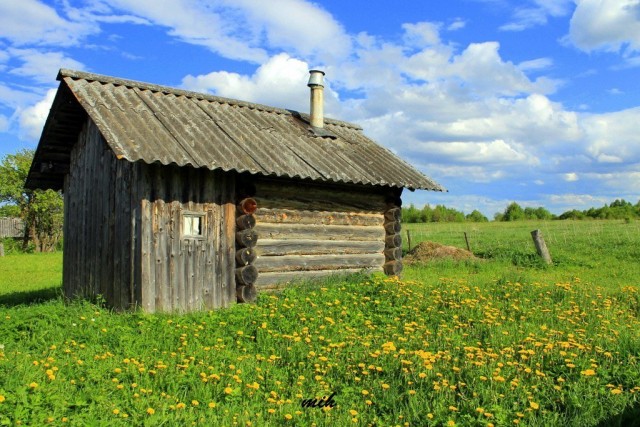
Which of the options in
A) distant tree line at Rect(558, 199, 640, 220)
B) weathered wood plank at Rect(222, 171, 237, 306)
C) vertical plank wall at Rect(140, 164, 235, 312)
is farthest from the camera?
distant tree line at Rect(558, 199, 640, 220)

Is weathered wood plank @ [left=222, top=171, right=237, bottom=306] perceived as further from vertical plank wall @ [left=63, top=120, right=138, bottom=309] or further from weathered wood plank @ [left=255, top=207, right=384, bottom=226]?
vertical plank wall @ [left=63, top=120, right=138, bottom=309]

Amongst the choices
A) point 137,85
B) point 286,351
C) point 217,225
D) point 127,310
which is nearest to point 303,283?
point 217,225

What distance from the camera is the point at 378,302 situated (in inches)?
402

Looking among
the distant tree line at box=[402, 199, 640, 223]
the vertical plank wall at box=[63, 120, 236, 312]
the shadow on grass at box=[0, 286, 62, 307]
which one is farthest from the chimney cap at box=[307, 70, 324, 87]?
the distant tree line at box=[402, 199, 640, 223]

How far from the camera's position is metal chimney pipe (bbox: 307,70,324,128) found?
48.8 feet

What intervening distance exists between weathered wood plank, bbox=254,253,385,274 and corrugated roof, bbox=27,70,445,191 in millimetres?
1788

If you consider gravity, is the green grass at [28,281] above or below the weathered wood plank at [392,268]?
below

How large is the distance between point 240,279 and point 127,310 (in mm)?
2103

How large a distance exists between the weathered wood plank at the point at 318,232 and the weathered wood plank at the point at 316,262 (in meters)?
0.42

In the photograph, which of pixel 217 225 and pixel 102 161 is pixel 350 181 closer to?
pixel 217 225

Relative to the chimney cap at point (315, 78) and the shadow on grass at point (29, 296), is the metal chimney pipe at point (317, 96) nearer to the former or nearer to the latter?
the chimney cap at point (315, 78)

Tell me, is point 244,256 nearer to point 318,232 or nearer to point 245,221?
point 245,221

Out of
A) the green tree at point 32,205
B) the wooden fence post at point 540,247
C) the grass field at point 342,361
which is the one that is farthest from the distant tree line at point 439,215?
the grass field at point 342,361

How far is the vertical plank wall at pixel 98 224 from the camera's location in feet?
33.3
